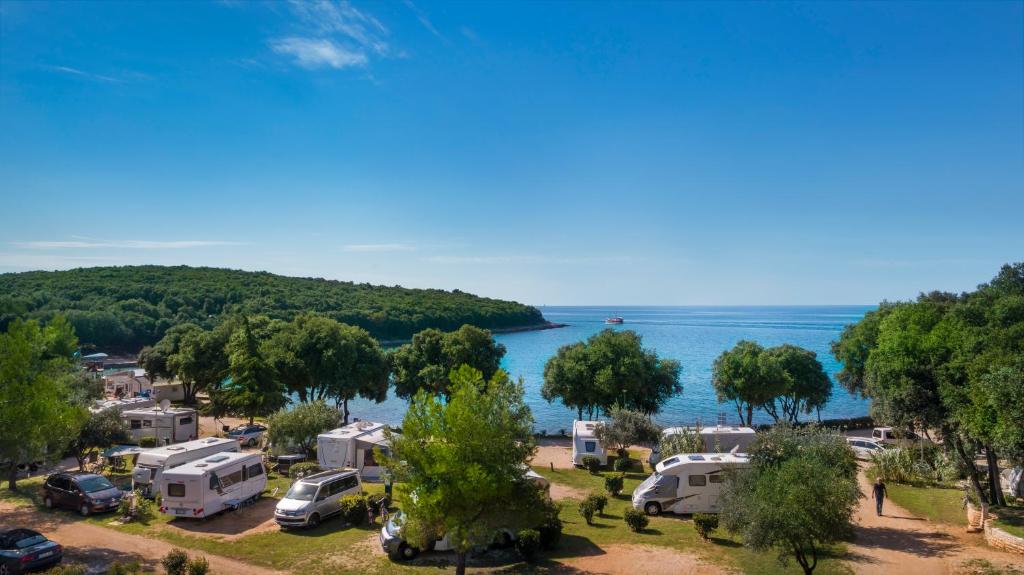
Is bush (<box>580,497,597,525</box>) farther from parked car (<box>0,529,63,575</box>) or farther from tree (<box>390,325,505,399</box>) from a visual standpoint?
tree (<box>390,325,505,399</box>)

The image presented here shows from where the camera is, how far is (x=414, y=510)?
44.6 feet

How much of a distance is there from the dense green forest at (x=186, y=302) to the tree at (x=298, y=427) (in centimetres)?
7862

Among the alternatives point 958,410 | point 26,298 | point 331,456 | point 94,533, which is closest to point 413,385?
point 331,456

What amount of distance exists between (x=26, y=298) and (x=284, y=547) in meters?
112

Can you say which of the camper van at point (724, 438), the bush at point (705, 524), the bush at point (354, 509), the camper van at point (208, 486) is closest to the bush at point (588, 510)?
the bush at point (705, 524)

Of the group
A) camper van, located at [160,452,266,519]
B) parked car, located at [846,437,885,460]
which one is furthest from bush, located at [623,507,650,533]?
parked car, located at [846,437,885,460]

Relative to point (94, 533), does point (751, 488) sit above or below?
above

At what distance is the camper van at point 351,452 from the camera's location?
2564cm

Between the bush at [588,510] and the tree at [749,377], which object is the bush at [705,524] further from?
the tree at [749,377]

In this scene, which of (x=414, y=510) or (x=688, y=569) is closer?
(x=414, y=510)

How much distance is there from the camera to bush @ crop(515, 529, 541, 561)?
16.0m

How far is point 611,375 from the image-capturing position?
38.6m

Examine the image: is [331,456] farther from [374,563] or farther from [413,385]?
[413,385]

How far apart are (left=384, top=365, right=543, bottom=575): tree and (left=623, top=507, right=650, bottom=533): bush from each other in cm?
521
